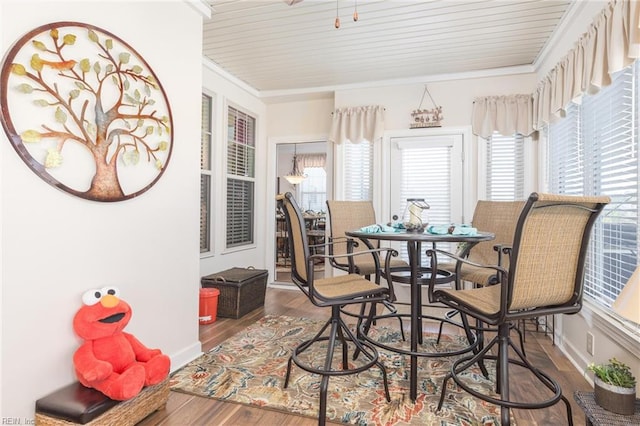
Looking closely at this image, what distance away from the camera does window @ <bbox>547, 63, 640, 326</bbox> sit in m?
1.96

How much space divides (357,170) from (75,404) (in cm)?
357

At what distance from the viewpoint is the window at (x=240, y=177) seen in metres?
4.32

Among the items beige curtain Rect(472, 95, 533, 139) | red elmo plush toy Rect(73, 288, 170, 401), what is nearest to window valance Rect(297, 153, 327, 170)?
beige curtain Rect(472, 95, 533, 139)

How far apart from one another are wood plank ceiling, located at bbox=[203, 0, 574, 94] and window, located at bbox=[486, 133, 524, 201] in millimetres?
815

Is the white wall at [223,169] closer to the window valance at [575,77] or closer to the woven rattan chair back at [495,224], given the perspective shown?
the woven rattan chair back at [495,224]

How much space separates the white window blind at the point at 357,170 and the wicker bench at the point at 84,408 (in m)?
3.20

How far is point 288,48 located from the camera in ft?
11.2

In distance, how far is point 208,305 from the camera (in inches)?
129

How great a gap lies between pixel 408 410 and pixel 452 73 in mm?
3551

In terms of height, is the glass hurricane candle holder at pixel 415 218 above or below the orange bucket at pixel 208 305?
above

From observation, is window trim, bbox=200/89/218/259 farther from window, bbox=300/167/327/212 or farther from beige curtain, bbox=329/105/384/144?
window, bbox=300/167/327/212

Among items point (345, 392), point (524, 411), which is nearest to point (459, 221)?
point (524, 411)

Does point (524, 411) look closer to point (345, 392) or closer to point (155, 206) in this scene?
point (345, 392)

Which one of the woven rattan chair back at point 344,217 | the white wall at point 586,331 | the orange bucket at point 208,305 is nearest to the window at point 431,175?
the woven rattan chair back at point 344,217
